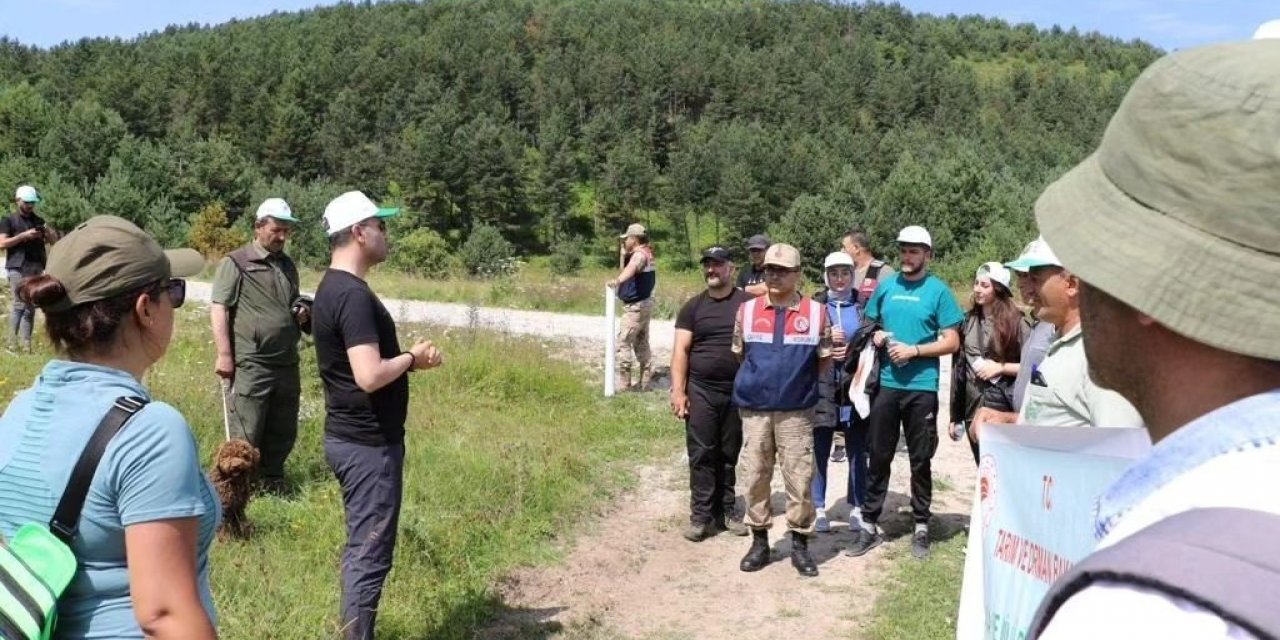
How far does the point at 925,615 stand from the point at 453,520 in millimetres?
2756

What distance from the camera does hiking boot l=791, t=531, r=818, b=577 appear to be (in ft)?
17.1

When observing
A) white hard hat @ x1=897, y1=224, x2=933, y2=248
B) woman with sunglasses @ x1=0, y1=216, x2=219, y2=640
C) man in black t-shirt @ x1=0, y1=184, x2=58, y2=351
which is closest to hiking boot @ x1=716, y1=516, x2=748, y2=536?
white hard hat @ x1=897, y1=224, x2=933, y2=248

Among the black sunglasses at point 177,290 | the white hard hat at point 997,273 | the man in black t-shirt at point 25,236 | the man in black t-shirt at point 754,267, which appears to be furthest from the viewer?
the man in black t-shirt at point 25,236

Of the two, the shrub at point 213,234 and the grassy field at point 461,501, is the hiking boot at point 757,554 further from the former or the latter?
the shrub at point 213,234

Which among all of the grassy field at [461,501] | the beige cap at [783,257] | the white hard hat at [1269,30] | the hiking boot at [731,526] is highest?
the white hard hat at [1269,30]

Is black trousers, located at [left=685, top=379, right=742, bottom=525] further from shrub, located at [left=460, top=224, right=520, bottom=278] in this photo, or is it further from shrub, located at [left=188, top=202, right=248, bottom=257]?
shrub, located at [left=460, top=224, right=520, bottom=278]

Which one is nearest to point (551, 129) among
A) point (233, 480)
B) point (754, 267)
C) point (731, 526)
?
point (754, 267)

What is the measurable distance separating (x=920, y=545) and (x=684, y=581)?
5.09 feet

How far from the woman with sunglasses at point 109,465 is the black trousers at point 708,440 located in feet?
13.6

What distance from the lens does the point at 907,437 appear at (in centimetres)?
559

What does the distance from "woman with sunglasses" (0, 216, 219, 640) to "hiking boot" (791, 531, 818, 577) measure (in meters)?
3.89

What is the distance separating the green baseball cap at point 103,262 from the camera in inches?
72.9

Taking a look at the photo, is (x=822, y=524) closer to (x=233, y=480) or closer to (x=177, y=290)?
(x=233, y=480)

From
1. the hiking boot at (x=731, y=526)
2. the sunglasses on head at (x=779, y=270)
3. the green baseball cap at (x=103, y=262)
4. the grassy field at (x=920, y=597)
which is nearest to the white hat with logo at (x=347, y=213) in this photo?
the green baseball cap at (x=103, y=262)
